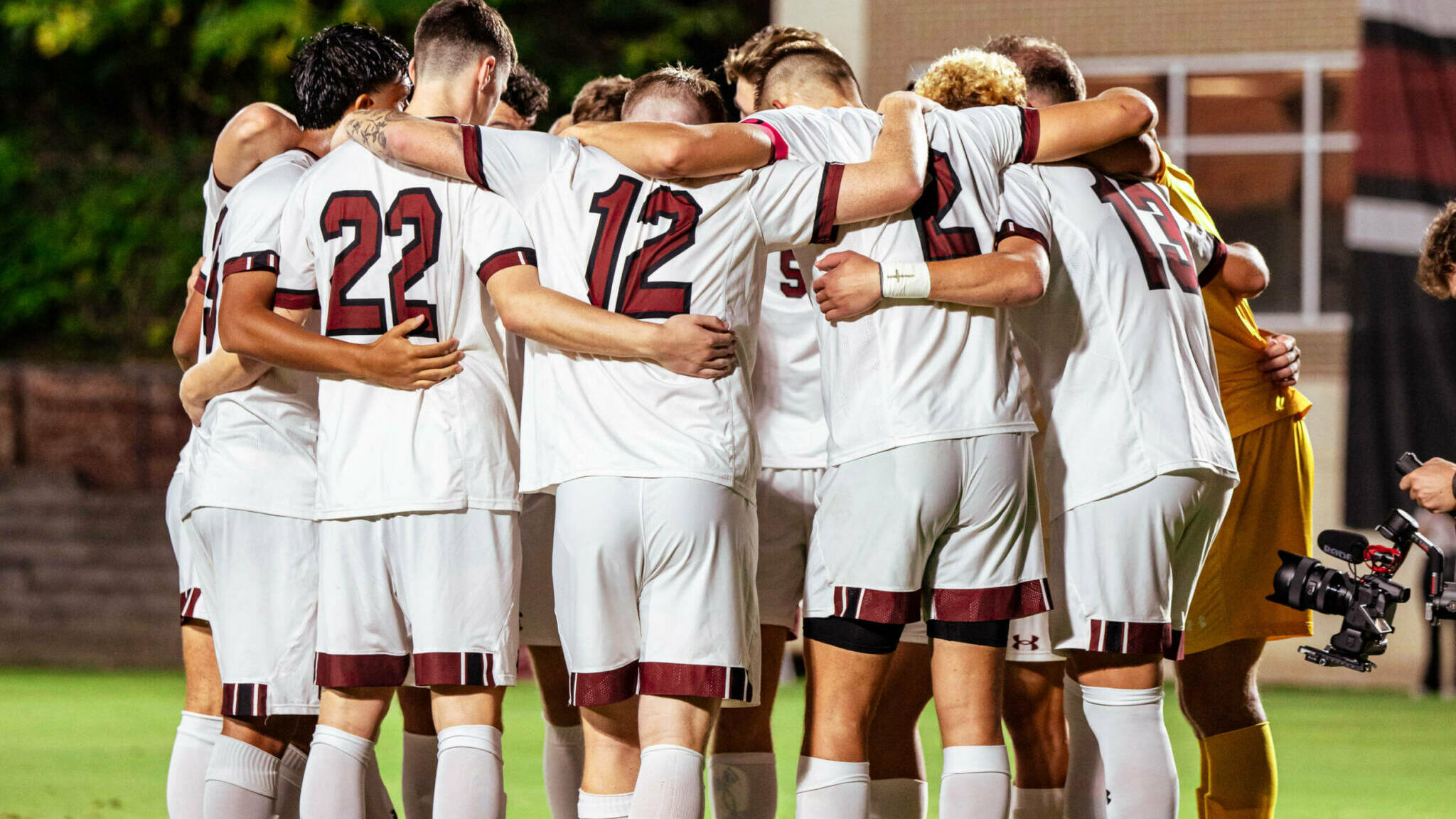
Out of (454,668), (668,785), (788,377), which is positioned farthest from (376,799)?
(788,377)

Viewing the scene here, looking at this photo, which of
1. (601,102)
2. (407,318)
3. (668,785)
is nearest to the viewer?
(668,785)

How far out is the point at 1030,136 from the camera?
3.52 metres

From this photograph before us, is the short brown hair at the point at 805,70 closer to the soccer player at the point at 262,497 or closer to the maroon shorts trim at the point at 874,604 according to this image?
the soccer player at the point at 262,497

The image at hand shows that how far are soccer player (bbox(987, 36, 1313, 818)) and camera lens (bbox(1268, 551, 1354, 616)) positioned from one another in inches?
13.9

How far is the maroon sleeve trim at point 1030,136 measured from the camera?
11.5 feet

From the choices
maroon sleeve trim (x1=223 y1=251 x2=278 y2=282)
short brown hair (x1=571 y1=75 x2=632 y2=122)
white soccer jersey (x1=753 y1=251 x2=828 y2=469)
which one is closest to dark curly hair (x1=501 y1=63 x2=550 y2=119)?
short brown hair (x1=571 y1=75 x2=632 y2=122)

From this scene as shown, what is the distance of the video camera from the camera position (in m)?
3.61

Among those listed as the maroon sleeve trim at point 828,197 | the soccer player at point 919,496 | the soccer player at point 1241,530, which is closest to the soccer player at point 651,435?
the maroon sleeve trim at point 828,197

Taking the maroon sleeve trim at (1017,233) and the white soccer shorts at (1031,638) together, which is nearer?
the maroon sleeve trim at (1017,233)

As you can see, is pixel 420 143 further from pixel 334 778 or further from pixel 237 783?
pixel 237 783

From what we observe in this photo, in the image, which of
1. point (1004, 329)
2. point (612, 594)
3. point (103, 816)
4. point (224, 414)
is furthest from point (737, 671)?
point (103, 816)

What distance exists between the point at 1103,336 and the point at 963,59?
31.1 inches

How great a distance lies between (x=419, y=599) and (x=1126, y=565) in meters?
1.63

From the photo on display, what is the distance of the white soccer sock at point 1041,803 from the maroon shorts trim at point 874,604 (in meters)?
1.05
